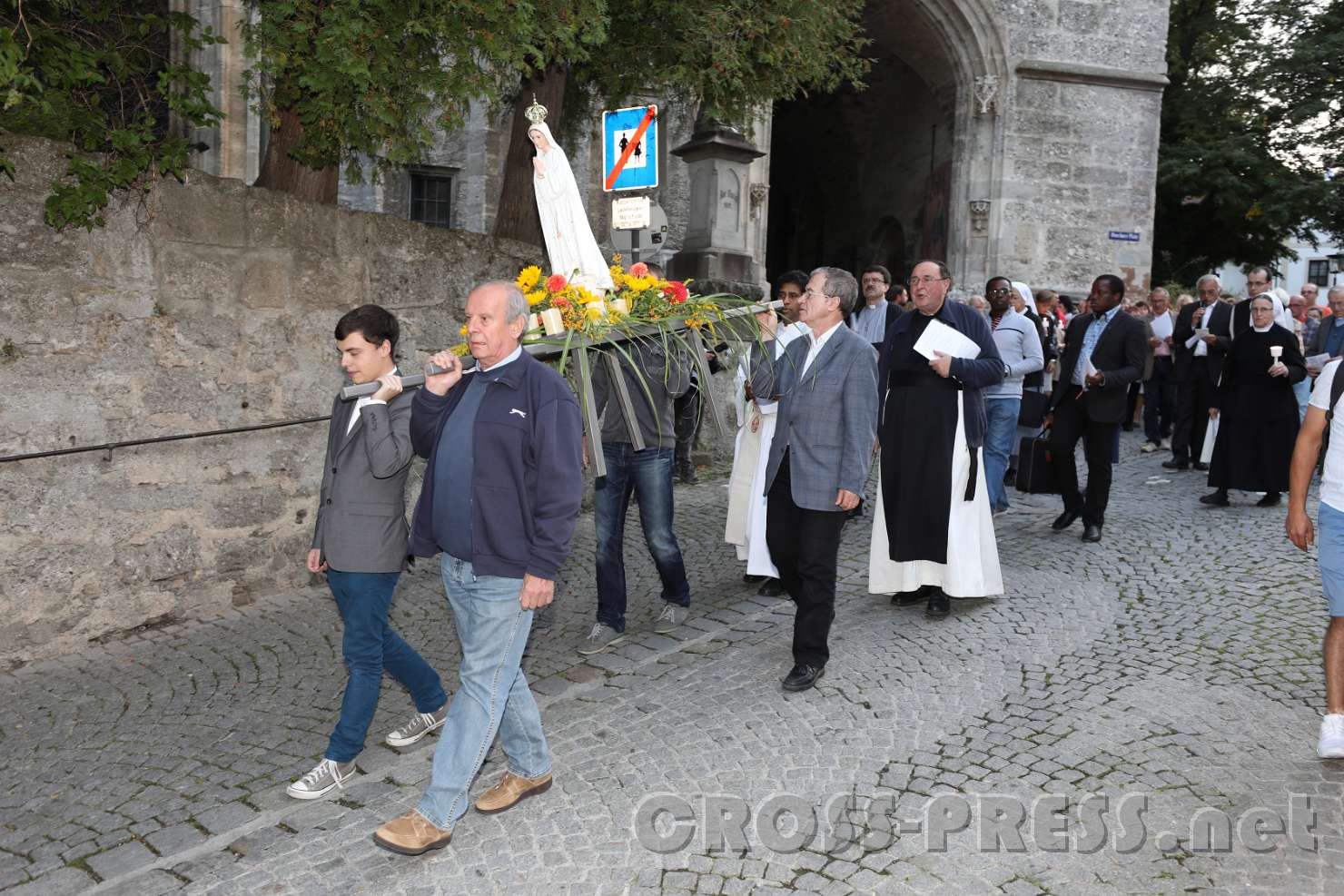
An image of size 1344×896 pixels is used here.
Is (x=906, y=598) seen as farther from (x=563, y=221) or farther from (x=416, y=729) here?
(x=416, y=729)

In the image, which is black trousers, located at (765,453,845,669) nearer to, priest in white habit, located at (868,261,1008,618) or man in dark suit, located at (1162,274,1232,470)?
priest in white habit, located at (868,261,1008,618)

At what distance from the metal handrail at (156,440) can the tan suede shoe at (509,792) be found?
292 cm

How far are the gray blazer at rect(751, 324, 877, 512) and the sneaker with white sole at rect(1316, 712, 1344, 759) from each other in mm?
2032

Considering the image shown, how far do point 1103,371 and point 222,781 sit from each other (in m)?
6.46

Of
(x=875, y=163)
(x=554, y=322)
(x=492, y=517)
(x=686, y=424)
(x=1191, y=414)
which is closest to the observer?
(x=492, y=517)

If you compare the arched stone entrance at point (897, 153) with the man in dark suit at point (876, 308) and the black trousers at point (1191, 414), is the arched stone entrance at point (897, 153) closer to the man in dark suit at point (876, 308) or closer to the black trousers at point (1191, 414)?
the black trousers at point (1191, 414)

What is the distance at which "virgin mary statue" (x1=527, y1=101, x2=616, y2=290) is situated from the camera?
534 cm

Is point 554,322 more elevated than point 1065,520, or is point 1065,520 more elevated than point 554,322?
point 554,322

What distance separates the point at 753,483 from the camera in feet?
23.1

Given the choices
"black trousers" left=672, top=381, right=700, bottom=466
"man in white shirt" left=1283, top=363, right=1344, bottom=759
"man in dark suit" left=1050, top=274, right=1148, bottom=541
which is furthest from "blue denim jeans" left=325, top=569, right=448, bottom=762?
"man in dark suit" left=1050, top=274, right=1148, bottom=541

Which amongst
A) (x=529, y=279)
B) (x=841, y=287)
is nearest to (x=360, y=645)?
(x=529, y=279)

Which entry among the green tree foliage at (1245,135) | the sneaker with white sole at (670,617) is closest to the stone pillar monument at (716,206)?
the sneaker with white sole at (670,617)

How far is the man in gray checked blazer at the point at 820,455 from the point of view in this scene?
518 cm

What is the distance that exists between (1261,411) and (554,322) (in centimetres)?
726
